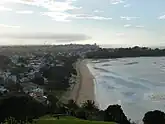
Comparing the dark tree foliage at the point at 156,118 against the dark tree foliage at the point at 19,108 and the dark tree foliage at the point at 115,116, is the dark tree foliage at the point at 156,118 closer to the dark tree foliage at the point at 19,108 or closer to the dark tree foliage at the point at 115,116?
the dark tree foliage at the point at 115,116

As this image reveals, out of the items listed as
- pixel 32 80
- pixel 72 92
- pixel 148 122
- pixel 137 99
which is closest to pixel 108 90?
pixel 72 92

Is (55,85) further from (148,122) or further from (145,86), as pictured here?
(148,122)

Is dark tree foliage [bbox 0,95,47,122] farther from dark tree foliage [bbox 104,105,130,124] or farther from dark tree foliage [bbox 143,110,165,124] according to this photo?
dark tree foliage [bbox 143,110,165,124]

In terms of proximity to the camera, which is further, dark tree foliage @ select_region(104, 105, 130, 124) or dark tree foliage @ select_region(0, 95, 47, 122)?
dark tree foliage @ select_region(104, 105, 130, 124)

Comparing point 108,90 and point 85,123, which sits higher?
point 85,123

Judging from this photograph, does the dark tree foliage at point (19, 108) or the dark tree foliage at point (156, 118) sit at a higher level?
the dark tree foliage at point (19, 108)

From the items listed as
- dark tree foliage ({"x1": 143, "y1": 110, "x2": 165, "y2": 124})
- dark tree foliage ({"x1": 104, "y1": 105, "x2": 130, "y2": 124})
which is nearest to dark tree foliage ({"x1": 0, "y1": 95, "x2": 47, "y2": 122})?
dark tree foliage ({"x1": 104, "y1": 105, "x2": 130, "y2": 124})

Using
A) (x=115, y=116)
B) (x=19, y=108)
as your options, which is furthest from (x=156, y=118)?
(x=19, y=108)

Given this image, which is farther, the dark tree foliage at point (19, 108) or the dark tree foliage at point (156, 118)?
the dark tree foliage at point (156, 118)

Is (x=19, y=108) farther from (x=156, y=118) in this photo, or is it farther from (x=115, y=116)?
(x=156, y=118)

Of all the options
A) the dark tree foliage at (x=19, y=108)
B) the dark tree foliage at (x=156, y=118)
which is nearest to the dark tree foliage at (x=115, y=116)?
the dark tree foliage at (x=156, y=118)

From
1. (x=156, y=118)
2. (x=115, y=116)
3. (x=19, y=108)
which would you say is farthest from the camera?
(x=115, y=116)
